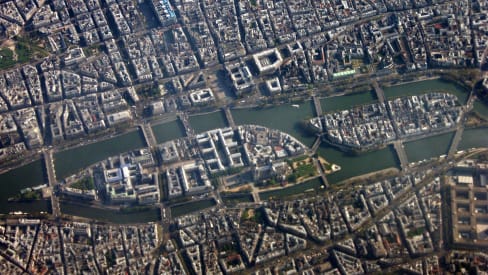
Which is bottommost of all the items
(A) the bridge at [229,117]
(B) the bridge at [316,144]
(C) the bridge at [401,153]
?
(C) the bridge at [401,153]

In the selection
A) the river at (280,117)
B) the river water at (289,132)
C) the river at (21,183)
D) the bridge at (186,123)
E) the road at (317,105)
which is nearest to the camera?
the river at (21,183)

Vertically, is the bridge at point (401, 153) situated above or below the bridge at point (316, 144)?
below

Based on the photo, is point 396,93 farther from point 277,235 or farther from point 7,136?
point 7,136

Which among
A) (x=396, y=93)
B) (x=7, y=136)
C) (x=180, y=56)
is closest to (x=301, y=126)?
(x=396, y=93)

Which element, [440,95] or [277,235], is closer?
[277,235]

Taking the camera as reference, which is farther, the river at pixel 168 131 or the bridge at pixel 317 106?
the bridge at pixel 317 106

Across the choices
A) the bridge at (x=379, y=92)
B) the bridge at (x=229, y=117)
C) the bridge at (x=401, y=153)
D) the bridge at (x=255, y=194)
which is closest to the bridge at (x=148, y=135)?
the bridge at (x=229, y=117)

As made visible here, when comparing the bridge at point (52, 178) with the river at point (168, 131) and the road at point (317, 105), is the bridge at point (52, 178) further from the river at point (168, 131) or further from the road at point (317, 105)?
the road at point (317, 105)
